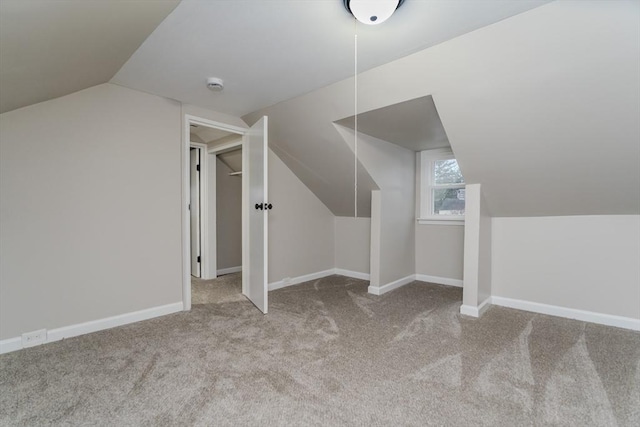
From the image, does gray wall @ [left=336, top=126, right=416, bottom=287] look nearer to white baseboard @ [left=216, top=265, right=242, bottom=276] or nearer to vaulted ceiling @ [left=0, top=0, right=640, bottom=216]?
vaulted ceiling @ [left=0, top=0, right=640, bottom=216]

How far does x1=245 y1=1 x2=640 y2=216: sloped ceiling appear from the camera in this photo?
1.63m

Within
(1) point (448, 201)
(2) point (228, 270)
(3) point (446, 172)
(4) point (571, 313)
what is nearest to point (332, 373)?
(4) point (571, 313)

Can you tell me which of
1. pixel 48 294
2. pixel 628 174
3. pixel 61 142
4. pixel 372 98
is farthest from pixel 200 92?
pixel 628 174

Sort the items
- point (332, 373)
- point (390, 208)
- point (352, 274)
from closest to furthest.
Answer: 1. point (332, 373)
2. point (390, 208)
3. point (352, 274)

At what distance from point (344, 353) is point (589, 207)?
100 inches

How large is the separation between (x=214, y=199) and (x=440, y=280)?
3.32 m

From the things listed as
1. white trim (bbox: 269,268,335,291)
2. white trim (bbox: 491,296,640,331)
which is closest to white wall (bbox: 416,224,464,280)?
white trim (bbox: 491,296,640,331)

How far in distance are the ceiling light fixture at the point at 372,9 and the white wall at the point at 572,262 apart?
8.38 feet

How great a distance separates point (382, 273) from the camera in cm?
355

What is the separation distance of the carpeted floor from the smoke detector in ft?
6.78

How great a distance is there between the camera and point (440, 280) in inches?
156

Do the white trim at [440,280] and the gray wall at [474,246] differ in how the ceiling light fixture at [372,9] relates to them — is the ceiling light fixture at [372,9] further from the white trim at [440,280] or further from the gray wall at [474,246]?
the white trim at [440,280]

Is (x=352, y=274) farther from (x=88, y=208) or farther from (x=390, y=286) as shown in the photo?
(x=88, y=208)

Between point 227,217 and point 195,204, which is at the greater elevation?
point 195,204
